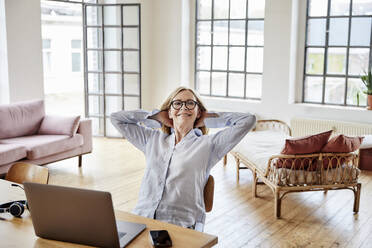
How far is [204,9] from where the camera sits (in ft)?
26.1

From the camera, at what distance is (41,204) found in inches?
71.1

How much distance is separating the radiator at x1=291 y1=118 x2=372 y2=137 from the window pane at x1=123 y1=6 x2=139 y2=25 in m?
2.95

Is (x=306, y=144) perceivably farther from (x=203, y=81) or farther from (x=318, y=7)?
(x=203, y=81)

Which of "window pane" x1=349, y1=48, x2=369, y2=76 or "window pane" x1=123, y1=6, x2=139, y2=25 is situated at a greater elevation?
"window pane" x1=123, y1=6, x2=139, y2=25

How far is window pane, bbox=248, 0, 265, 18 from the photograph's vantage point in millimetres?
7406

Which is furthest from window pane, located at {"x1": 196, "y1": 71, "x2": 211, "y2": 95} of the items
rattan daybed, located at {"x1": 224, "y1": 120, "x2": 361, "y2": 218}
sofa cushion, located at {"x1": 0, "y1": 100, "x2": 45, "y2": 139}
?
rattan daybed, located at {"x1": 224, "y1": 120, "x2": 361, "y2": 218}

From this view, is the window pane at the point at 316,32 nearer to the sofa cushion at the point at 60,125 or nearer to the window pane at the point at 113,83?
the window pane at the point at 113,83

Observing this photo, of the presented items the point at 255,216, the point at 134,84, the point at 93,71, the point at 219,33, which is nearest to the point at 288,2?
the point at 219,33

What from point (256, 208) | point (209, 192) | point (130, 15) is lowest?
point (256, 208)

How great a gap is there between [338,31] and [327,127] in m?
1.44

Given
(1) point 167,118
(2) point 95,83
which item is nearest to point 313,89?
(2) point 95,83

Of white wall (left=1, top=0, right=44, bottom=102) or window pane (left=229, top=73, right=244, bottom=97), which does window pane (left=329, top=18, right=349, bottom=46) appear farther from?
white wall (left=1, top=0, right=44, bottom=102)

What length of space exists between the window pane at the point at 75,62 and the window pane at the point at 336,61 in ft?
22.1

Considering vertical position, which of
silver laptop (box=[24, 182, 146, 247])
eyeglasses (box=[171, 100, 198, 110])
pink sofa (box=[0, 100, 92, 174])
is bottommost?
pink sofa (box=[0, 100, 92, 174])
